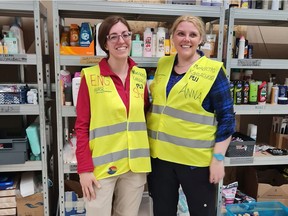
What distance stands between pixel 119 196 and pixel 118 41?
861 mm

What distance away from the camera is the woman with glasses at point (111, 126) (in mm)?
1376

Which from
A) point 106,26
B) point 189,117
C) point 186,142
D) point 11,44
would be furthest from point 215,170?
point 11,44

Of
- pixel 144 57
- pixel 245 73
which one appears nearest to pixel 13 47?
pixel 144 57

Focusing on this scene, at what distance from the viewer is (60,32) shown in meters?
1.97

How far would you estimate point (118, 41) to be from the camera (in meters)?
1.33

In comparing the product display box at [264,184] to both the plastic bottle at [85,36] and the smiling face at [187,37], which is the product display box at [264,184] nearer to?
the smiling face at [187,37]

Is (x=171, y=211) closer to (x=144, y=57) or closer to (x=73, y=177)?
(x=144, y=57)

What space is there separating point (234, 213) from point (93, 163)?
1456 millimetres

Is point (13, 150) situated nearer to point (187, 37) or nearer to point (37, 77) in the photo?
point (37, 77)

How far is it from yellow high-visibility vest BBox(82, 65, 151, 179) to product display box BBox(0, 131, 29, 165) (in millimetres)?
777

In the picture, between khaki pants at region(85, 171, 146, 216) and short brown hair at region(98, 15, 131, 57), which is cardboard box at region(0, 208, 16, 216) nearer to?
khaki pants at region(85, 171, 146, 216)

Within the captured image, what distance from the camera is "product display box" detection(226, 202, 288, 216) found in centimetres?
226

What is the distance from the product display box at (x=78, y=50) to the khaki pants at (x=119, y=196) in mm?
892

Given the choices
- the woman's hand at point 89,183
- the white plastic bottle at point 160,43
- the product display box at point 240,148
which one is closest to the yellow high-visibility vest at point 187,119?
the woman's hand at point 89,183
